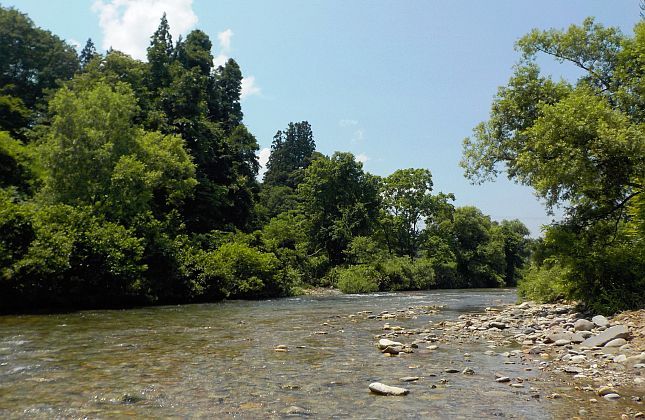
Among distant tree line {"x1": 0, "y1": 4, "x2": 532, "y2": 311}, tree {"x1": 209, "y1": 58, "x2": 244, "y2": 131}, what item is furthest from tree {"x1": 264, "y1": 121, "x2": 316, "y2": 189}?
tree {"x1": 209, "y1": 58, "x2": 244, "y2": 131}

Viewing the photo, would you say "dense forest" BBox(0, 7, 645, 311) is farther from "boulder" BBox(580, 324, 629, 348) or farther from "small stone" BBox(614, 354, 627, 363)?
"small stone" BBox(614, 354, 627, 363)

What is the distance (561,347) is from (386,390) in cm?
597

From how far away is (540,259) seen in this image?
19.0 m

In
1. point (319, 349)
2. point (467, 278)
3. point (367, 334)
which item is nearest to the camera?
point (319, 349)

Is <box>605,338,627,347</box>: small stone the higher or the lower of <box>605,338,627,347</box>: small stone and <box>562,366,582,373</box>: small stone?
the higher

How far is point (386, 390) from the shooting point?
7.28 meters

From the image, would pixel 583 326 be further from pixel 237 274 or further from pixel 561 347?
pixel 237 274

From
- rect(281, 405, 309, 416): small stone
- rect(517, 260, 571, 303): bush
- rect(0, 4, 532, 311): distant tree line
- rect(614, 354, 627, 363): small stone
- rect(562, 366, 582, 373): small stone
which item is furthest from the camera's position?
rect(0, 4, 532, 311): distant tree line

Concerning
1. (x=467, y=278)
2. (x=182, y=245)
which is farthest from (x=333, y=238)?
(x=182, y=245)

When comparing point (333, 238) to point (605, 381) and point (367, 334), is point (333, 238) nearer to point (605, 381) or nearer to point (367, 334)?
point (367, 334)

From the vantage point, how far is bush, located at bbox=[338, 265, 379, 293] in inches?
1845

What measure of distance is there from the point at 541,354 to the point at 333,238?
160ft

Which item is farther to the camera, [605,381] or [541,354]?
[541,354]

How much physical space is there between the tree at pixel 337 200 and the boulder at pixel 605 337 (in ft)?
160
